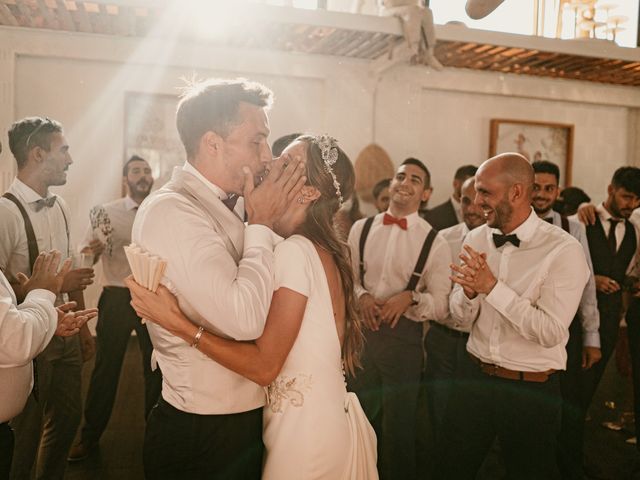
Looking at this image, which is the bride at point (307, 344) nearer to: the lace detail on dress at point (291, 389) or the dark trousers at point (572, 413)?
the lace detail on dress at point (291, 389)

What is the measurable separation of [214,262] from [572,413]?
2.88 m

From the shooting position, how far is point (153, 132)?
23.0 feet

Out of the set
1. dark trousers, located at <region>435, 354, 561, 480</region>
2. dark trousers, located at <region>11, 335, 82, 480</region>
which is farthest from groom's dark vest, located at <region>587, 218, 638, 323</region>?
dark trousers, located at <region>11, 335, 82, 480</region>

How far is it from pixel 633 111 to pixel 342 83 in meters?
4.54

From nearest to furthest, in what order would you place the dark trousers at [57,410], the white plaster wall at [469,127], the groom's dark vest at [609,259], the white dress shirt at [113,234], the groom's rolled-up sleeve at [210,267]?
1. the groom's rolled-up sleeve at [210,267]
2. the dark trousers at [57,410]
3. the groom's dark vest at [609,259]
4. the white dress shirt at [113,234]
5. the white plaster wall at [469,127]

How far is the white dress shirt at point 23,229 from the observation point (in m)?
2.88

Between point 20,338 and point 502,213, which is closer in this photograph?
point 20,338

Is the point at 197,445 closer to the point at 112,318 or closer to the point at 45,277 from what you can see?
the point at 45,277

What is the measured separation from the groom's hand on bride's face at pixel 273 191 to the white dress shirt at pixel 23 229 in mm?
1529

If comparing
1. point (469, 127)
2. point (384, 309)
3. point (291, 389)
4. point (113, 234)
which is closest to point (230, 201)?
point (291, 389)

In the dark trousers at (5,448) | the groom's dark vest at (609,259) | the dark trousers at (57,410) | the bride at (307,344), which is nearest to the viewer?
the bride at (307,344)

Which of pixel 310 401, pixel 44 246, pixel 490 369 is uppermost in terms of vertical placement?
pixel 44 246

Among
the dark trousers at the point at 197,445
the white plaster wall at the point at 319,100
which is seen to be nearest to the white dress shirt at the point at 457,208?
the white plaster wall at the point at 319,100

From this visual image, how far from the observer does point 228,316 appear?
5.43 feet
